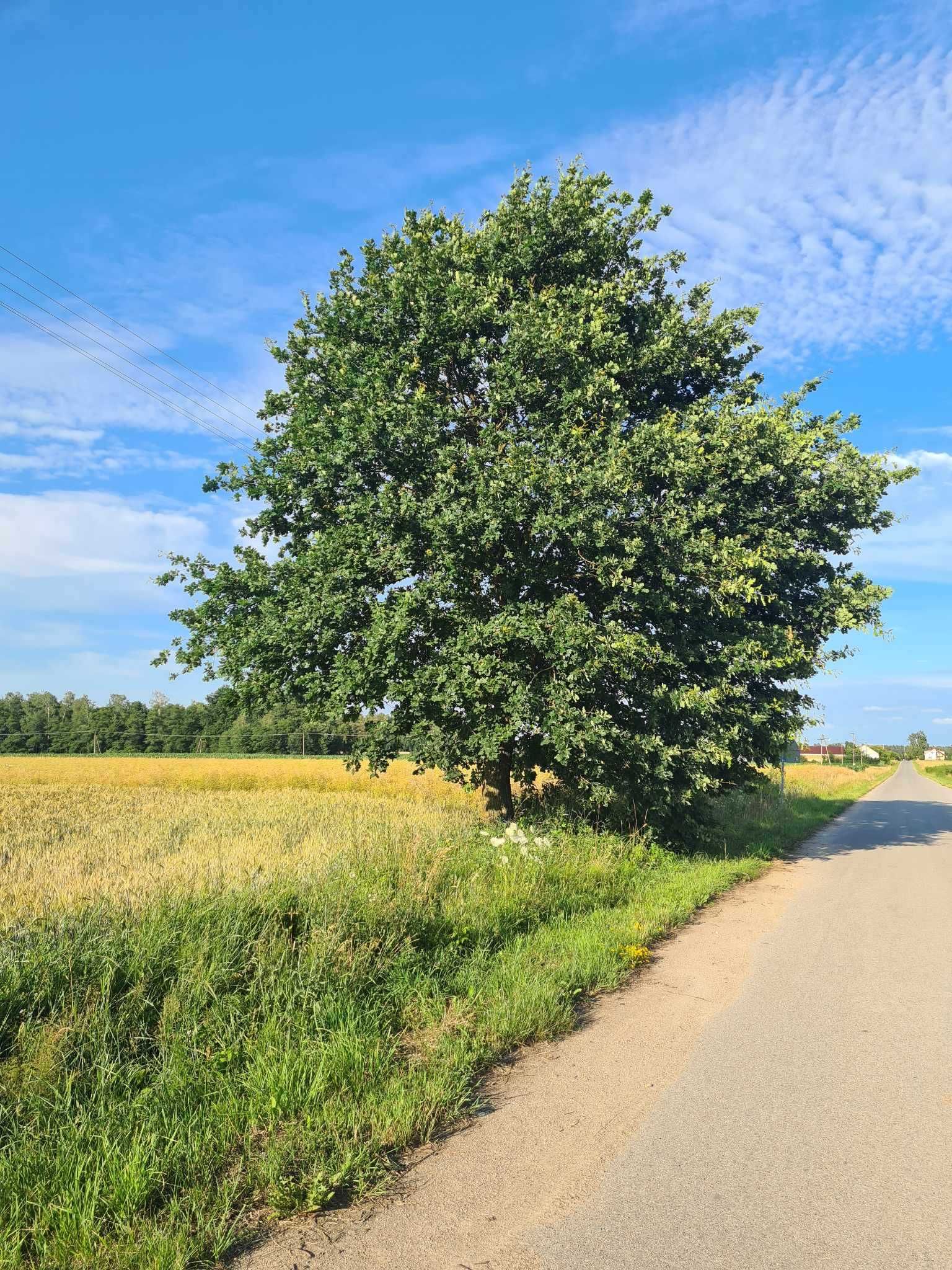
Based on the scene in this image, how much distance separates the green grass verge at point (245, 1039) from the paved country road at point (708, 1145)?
31cm

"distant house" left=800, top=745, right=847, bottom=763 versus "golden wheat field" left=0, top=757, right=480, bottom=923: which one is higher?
"distant house" left=800, top=745, right=847, bottom=763

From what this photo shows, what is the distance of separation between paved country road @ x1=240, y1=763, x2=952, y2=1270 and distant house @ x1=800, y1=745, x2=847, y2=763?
79.3 m

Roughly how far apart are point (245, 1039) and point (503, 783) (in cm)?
1030

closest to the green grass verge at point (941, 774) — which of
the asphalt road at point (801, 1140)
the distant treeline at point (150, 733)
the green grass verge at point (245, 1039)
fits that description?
the distant treeline at point (150, 733)

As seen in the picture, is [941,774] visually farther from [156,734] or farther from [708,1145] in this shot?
[708,1145]

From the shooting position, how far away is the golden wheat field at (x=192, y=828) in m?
7.30

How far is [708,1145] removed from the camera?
13.0 ft

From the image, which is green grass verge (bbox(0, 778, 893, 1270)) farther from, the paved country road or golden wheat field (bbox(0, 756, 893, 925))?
golden wheat field (bbox(0, 756, 893, 925))

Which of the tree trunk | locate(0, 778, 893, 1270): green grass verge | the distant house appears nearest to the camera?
locate(0, 778, 893, 1270): green grass verge

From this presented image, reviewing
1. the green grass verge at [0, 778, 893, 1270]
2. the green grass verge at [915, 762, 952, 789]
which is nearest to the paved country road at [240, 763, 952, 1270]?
the green grass verge at [0, 778, 893, 1270]

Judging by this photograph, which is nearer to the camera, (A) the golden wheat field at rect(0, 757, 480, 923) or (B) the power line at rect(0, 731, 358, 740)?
(A) the golden wheat field at rect(0, 757, 480, 923)

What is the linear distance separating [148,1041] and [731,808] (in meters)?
19.7

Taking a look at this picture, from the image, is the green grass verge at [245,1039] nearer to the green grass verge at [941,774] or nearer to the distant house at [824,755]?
the green grass verge at [941,774]

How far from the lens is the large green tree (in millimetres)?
11719
